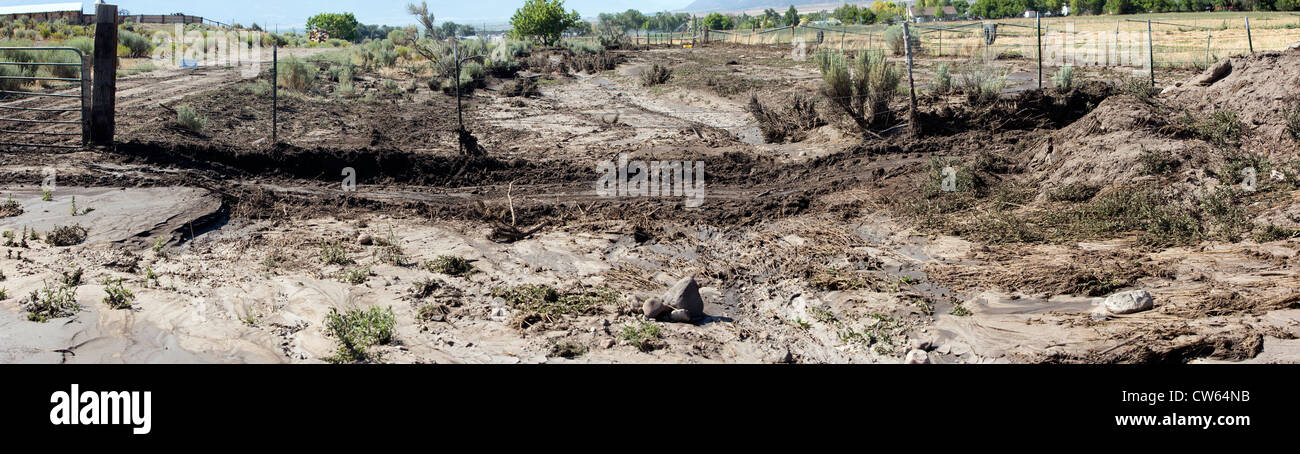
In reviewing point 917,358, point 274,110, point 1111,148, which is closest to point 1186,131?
point 1111,148

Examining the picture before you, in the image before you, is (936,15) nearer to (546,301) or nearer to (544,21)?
(544,21)

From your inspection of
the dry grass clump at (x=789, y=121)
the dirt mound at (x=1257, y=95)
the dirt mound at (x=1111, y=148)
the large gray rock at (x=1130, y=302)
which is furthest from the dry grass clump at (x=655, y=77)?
the large gray rock at (x=1130, y=302)

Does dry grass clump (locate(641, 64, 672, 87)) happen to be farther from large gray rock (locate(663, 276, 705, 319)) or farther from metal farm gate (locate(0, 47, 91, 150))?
large gray rock (locate(663, 276, 705, 319))

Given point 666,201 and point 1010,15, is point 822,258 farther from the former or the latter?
point 1010,15

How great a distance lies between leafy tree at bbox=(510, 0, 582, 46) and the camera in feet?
161

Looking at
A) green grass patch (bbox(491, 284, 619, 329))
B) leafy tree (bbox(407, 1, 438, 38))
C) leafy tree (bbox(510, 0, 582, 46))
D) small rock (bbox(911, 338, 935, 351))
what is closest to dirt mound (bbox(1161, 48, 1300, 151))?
small rock (bbox(911, 338, 935, 351))

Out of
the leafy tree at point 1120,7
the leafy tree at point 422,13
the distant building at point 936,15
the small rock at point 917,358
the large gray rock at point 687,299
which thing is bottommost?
the small rock at point 917,358

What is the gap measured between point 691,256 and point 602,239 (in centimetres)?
106

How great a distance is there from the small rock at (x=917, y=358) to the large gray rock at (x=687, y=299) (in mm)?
1657

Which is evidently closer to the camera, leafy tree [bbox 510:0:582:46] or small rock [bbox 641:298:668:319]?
small rock [bbox 641:298:668:319]

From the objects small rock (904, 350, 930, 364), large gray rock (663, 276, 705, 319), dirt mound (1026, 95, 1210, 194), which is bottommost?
small rock (904, 350, 930, 364)

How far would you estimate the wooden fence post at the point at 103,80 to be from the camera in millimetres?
11945

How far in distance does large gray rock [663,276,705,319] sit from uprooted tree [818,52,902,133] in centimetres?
822

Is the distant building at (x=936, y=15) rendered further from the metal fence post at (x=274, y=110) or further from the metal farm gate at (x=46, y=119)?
the metal farm gate at (x=46, y=119)
